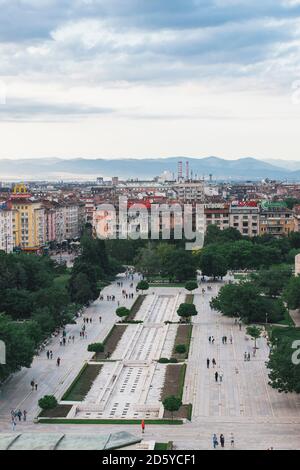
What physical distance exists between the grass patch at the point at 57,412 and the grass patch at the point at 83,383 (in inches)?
28.5

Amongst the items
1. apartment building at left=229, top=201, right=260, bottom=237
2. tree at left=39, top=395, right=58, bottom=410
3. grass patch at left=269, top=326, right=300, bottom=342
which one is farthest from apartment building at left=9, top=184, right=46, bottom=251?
tree at left=39, top=395, right=58, bottom=410

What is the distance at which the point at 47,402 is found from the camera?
60.7ft

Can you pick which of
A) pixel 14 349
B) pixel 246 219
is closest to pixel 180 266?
pixel 246 219

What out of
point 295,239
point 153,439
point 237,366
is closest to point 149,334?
point 237,366

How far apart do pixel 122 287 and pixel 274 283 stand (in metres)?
9.04

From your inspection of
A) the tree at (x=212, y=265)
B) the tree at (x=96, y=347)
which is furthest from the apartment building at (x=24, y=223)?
the tree at (x=96, y=347)

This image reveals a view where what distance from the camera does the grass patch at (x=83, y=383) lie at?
2019 cm

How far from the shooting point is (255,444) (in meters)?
16.3

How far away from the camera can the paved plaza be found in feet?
56.3

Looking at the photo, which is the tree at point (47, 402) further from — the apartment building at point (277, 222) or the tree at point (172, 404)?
the apartment building at point (277, 222)

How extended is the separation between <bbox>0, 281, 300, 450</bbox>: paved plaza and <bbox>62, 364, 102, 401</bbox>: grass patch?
187 millimetres

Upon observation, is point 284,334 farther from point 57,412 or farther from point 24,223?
point 24,223

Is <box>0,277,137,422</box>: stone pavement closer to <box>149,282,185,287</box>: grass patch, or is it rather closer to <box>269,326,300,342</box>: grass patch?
<box>269,326,300,342</box>: grass patch

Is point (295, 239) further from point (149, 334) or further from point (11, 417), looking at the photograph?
point (11, 417)
